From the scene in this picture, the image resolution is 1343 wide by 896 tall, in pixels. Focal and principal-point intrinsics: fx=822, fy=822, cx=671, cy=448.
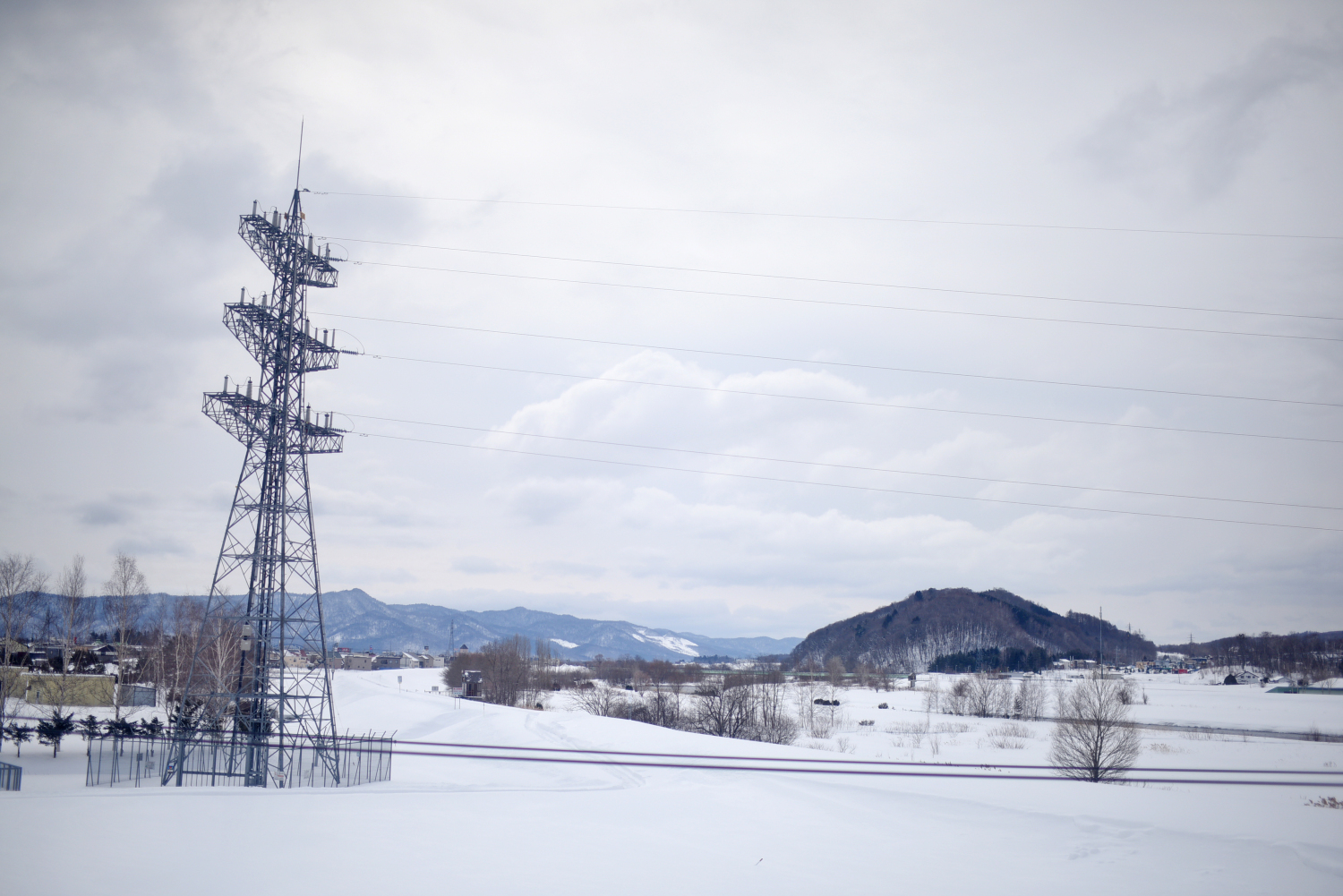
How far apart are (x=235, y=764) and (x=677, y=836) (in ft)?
64.9

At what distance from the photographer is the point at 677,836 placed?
19234 mm

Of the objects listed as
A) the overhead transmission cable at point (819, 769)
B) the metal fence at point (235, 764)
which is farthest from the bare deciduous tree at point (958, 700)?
the metal fence at point (235, 764)

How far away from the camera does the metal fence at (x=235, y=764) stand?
29.0m

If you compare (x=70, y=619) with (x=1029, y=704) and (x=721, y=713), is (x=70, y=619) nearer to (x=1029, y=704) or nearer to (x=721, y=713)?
(x=721, y=713)

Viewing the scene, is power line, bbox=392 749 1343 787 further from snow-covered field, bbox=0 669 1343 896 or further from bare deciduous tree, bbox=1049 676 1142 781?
bare deciduous tree, bbox=1049 676 1142 781

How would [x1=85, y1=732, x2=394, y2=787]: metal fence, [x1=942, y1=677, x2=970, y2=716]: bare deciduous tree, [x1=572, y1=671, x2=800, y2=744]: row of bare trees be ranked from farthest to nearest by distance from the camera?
1. [x1=942, y1=677, x2=970, y2=716]: bare deciduous tree
2. [x1=572, y1=671, x2=800, y2=744]: row of bare trees
3. [x1=85, y1=732, x2=394, y2=787]: metal fence

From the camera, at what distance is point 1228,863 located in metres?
17.1

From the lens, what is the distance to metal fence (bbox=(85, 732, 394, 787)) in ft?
95.3

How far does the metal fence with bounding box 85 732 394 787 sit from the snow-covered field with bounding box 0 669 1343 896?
146 centimetres

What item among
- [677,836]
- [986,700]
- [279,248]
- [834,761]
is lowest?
[986,700]

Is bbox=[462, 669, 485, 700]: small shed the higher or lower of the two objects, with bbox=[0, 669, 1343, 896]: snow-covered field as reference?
lower

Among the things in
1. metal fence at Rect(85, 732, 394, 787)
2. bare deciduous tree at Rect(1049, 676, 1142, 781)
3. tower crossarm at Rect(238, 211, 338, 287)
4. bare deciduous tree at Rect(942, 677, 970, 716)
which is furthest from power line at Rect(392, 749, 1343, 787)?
bare deciduous tree at Rect(942, 677, 970, 716)

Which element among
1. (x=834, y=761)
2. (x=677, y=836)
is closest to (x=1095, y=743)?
(x=834, y=761)

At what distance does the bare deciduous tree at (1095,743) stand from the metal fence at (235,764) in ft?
107
